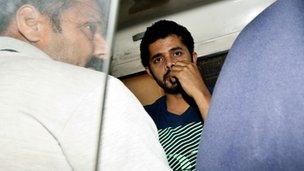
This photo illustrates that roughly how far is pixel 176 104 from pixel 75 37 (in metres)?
1.18

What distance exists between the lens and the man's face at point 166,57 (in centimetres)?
216

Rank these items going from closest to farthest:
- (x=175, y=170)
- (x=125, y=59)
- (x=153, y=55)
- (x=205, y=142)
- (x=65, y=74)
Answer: (x=205, y=142) < (x=65, y=74) < (x=175, y=170) < (x=153, y=55) < (x=125, y=59)

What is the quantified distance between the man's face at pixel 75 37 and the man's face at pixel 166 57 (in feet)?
4.09

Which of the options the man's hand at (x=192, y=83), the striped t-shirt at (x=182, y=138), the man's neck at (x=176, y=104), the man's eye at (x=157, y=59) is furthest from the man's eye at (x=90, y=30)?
the man's eye at (x=157, y=59)

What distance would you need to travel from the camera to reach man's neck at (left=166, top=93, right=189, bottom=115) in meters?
1.94

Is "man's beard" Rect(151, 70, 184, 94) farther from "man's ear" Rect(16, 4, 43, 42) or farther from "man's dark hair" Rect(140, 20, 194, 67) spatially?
"man's ear" Rect(16, 4, 43, 42)

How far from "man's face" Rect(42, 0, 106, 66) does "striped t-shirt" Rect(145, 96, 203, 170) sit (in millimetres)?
675

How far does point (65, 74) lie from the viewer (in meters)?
0.73

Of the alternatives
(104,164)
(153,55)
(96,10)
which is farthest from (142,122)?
(153,55)

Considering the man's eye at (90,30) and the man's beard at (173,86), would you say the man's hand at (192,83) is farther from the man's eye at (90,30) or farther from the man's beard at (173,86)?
the man's eye at (90,30)

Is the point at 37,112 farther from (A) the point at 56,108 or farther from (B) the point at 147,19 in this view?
(B) the point at 147,19

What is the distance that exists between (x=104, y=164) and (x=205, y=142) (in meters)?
0.19

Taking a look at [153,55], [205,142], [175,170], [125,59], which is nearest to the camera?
[205,142]

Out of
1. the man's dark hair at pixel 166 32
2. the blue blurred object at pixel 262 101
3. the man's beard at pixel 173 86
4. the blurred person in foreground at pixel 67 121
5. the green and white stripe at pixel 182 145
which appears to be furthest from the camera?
the man's dark hair at pixel 166 32
